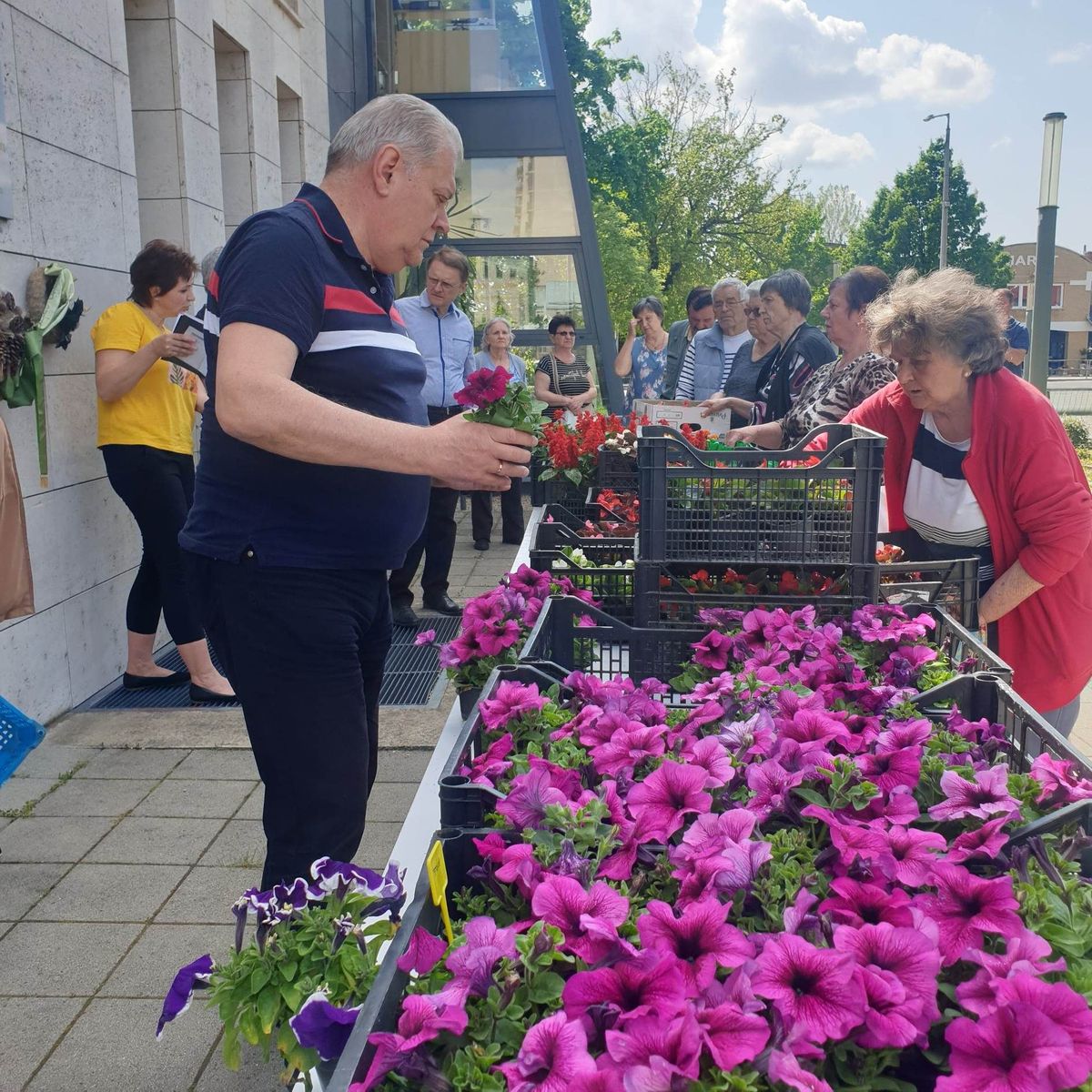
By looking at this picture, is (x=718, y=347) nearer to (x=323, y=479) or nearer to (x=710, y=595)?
(x=710, y=595)

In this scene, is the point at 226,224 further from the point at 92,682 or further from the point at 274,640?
the point at 274,640

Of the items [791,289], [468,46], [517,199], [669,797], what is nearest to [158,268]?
[791,289]

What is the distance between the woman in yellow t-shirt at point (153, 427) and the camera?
4.77m

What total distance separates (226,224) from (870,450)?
613cm

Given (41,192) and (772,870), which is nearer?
(772,870)

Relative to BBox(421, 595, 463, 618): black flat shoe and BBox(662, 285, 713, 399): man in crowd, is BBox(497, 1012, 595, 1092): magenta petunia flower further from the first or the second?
BBox(662, 285, 713, 399): man in crowd

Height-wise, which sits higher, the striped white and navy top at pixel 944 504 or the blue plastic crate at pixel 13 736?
the striped white and navy top at pixel 944 504

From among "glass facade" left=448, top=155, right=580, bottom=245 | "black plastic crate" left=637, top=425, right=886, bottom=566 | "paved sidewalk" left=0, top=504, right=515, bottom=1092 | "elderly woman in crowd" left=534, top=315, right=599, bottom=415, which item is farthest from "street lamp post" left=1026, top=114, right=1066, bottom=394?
"black plastic crate" left=637, top=425, right=886, bottom=566

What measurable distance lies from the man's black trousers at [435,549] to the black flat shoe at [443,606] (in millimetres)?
19

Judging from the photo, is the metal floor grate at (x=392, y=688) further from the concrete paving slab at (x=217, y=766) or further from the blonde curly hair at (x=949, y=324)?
the blonde curly hair at (x=949, y=324)

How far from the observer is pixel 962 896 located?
1.12m

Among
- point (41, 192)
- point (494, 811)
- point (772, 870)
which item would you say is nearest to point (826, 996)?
point (772, 870)

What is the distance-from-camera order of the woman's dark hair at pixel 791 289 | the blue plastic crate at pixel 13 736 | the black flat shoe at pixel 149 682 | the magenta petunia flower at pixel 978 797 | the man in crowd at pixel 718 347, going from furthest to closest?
the man in crowd at pixel 718 347, the black flat shoe at pixel 149 682, the woman's dark hair at pixel 791 289, the blue plastic crate at pixel 13 736, the magenta petunia flower at pixel 978 797

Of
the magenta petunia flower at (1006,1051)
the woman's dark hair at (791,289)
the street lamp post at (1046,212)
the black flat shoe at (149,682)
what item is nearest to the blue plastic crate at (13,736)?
the black flat shoe at (149,682)
